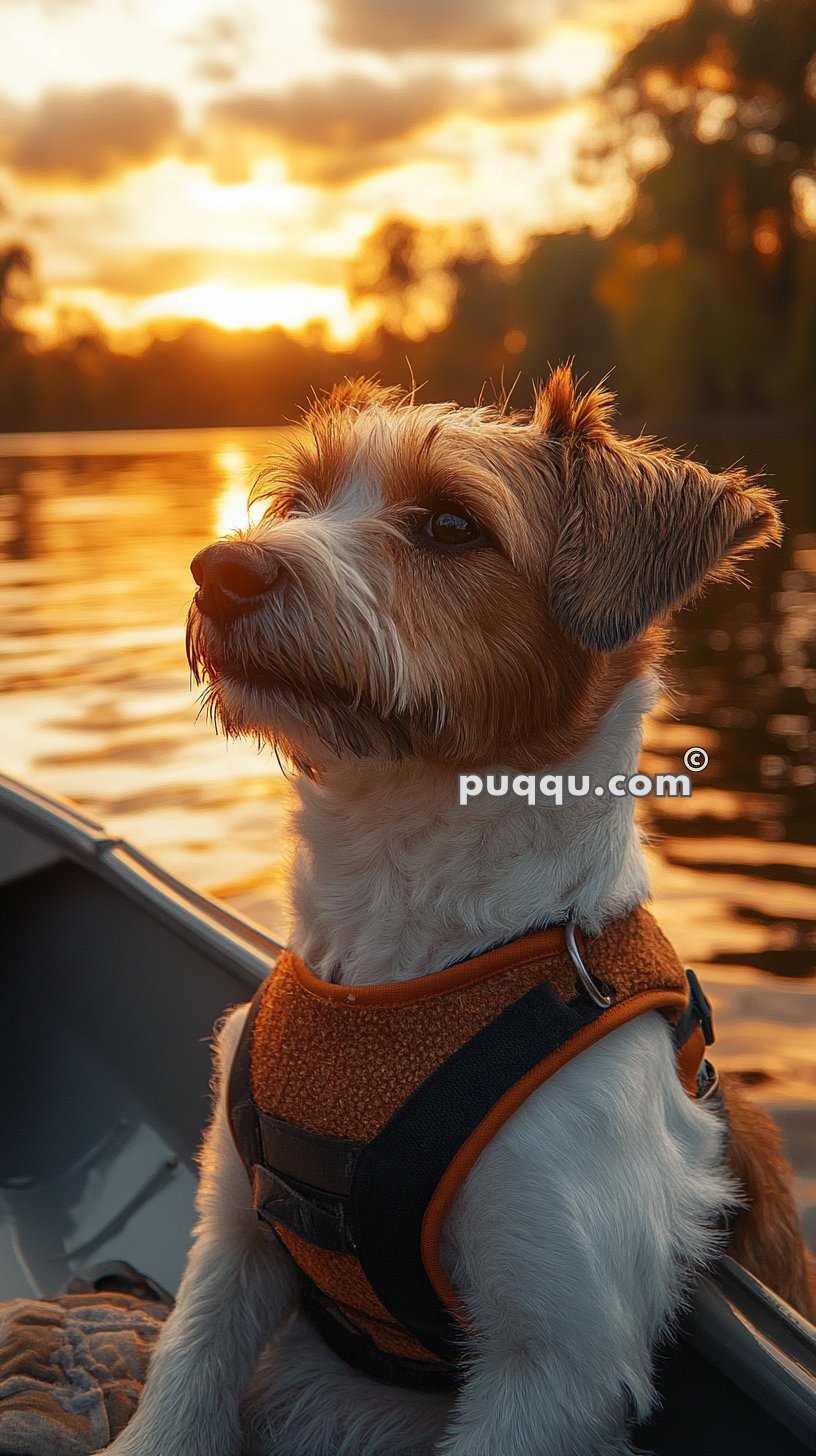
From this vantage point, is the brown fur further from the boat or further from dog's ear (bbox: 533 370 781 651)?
the boat

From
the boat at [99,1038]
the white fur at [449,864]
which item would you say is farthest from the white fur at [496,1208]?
the boat at [99,1038]

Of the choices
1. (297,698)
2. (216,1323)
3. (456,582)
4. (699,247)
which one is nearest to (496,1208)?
(216,1323)

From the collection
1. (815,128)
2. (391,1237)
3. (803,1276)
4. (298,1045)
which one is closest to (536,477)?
(298,1045)

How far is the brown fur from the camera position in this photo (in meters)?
2.46

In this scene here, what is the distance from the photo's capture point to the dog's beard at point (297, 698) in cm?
217

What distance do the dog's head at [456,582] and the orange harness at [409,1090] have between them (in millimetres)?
407

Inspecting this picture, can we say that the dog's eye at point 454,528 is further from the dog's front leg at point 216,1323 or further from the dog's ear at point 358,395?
the dog's front leg at point 216,1323

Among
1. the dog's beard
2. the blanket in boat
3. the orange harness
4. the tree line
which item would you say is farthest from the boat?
the tree line

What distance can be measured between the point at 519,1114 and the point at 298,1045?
1.48ft

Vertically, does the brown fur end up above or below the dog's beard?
below

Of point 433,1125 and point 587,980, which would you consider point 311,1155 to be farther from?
point 587,980

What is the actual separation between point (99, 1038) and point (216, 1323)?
1.76 m

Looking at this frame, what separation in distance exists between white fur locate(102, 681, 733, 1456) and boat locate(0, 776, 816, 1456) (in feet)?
3.05

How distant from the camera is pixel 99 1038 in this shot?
13.1 ft
